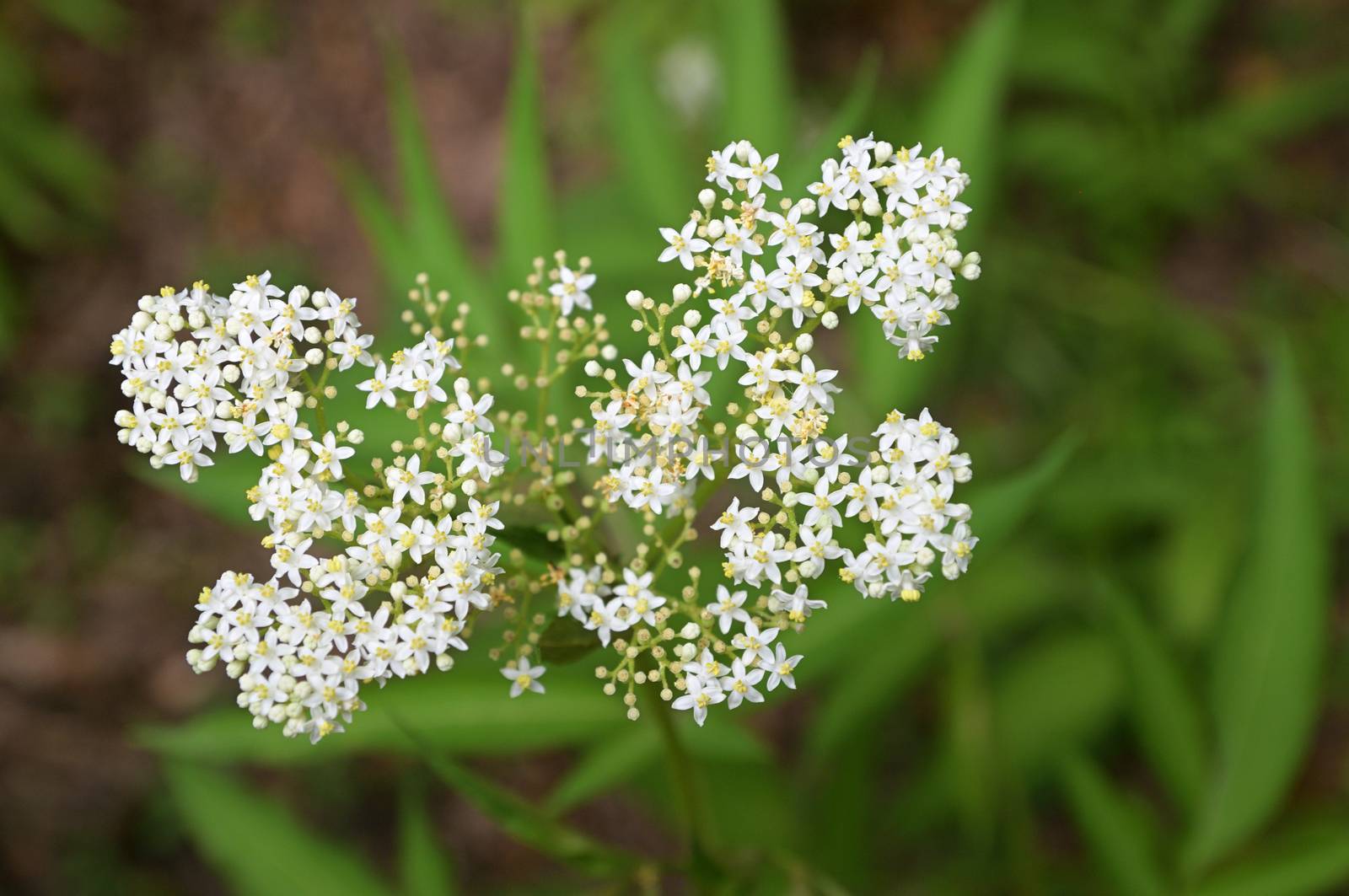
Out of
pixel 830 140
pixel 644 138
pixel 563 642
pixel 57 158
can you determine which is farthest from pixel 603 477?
pixel 57 158

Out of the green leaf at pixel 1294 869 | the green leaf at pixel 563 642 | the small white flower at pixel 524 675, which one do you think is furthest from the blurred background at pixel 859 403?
the green leaf at pixel 563 642

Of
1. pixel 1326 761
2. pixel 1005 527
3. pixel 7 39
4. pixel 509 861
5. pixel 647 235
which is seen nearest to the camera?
pixel 1005 527

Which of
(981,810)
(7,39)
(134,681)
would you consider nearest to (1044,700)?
Answer: (981,810)

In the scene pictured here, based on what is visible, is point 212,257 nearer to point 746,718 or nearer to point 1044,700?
point 746,718

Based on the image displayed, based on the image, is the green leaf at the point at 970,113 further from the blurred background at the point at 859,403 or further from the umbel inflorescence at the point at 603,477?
the umbel inflorescence at the point at 603,477

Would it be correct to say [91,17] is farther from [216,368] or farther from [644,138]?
[216,368]

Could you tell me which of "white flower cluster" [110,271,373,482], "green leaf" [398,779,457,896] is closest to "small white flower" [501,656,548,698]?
"white flower cluster" [110,271,373,482]
